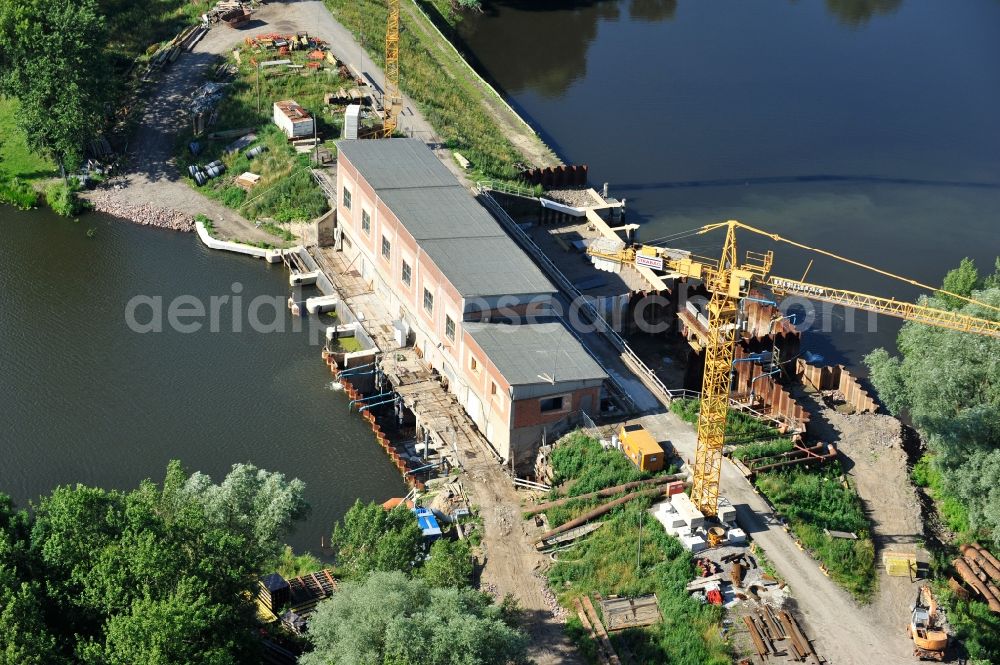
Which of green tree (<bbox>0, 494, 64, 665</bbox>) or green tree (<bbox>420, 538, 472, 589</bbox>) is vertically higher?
green tree (<bbox>0, 494, 64, 665</bbox>)

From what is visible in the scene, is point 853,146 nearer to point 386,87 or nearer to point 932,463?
point 386,87

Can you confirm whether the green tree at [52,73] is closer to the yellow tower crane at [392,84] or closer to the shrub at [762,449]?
the yellow tower crane at [392,84]

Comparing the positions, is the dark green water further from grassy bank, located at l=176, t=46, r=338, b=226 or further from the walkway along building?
grassy bank, located at l=176, t=46, r=338, b=226

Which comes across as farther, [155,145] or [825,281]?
[155,145]

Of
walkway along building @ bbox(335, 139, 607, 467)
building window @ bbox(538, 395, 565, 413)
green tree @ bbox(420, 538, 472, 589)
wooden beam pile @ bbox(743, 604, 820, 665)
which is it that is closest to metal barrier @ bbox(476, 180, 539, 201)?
walkway along building @ bbox(335, 139, 607, 467)

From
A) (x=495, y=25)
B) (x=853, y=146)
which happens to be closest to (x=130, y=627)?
(x=853, y=146)

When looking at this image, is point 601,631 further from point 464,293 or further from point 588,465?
point 464,293

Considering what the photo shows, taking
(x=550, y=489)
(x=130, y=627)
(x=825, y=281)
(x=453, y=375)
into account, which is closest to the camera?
(x=130, y=627)

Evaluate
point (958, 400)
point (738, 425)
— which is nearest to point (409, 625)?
point (738, 425)
